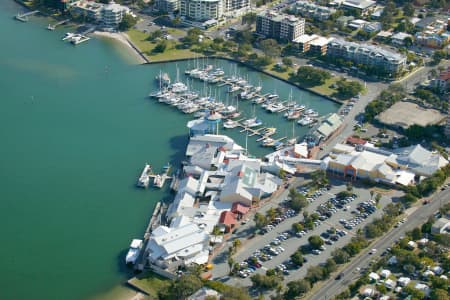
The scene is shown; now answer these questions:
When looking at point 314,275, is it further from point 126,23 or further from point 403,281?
point 126,23

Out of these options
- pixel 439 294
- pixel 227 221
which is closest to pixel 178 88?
pixel 227 221

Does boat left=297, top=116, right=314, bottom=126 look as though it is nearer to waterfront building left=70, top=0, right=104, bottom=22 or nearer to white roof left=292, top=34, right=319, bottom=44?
white roof left=292, top=34, right=319, bottom=44

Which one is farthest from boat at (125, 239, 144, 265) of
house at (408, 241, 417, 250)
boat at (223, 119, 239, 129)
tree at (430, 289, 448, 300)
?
boat at (223, 119, 239, 129)

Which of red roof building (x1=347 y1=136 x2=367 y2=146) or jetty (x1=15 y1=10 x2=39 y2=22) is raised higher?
red roof building (x1=347 y1=136 x2=367 y2=146)

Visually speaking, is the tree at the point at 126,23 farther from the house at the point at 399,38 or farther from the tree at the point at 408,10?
the tree at the point at 408,10

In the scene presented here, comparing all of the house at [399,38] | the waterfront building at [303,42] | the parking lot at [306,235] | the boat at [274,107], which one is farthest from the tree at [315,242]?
the house at [399,38]
